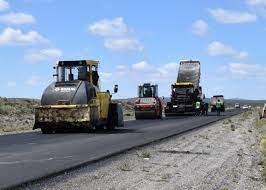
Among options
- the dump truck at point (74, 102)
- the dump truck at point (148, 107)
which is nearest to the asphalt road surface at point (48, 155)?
the dump truck at point (74, 102)

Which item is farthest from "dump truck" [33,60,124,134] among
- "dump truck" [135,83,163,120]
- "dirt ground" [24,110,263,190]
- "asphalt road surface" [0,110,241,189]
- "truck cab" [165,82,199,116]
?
"truck cab" [165,82,199,116]

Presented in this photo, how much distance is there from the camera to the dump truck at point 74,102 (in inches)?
1048

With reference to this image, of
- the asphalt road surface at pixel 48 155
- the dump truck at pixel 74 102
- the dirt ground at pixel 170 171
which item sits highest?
the dump truck at pixel 74 102

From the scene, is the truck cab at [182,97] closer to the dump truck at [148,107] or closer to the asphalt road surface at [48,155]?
the dump truck at [148,107]

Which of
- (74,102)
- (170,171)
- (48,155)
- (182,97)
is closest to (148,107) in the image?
(182,97)

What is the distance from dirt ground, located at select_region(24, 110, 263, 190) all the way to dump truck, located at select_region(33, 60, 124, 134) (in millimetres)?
7818

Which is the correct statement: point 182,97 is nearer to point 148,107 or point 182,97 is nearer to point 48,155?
point 148,107

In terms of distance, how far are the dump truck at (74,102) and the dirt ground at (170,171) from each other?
7818 millimetres

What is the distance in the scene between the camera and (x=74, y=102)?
2697 cm

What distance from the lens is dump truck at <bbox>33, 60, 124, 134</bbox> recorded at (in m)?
26.6

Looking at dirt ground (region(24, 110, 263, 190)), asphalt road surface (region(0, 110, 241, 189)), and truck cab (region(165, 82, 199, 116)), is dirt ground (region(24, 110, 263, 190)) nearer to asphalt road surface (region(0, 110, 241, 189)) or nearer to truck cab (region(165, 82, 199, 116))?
asphalt road surface (region(0, 110, 241, 189))

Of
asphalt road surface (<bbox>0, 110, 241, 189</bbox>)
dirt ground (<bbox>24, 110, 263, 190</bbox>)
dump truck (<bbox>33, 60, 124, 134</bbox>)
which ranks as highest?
dump truck (<bbox>33, 60, 124, 134</bbox>)

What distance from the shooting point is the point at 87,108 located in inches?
1039

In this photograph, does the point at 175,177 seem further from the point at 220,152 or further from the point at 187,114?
the point at 187,114
